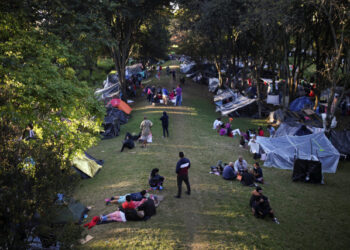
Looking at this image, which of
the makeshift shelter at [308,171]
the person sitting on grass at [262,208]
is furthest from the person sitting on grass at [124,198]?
the makeshift shelter at [308,171]

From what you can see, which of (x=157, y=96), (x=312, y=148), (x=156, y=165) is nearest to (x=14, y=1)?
(x=156, y=165)

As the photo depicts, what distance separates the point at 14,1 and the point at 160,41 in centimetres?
3756

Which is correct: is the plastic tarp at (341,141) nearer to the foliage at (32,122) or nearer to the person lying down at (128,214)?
the person lying down at (128,214)

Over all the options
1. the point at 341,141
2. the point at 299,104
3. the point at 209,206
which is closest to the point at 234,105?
the point at 299,104

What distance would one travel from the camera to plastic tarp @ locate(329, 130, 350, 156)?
56.2ft

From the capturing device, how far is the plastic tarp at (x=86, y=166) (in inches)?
489

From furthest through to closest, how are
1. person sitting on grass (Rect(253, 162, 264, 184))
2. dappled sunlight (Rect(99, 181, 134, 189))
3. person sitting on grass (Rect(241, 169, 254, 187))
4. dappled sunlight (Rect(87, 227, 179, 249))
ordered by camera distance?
person sitting on grass (Rect(253, 162, 264, 184)) < person sitting on grass (Rect(241, 169, 254, 187)) < dappled sunlight (Rect(99, 181, 134, 189)) < dappled sunlight (Rect(87, 227, 179, 249))

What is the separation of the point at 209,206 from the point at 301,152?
8472 mm

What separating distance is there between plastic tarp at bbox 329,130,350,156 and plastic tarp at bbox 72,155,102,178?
14.9 meters

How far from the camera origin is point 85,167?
12.5 m

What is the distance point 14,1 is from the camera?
23.3 ft

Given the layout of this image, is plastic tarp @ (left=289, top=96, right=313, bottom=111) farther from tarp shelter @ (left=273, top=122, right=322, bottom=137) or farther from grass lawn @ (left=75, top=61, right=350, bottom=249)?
grass lawn @ (left=75, top=61, right=350, bottom=249)

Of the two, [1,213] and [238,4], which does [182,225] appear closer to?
[1,213]

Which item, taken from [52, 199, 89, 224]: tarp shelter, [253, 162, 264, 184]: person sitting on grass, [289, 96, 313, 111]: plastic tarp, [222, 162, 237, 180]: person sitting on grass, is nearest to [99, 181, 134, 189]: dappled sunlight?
[52, 199, 89, 224]: tarp shelter
